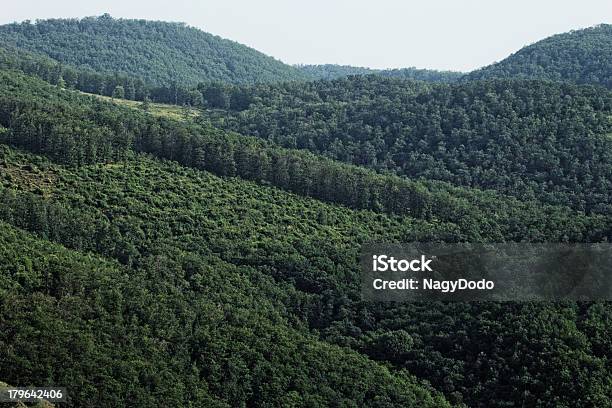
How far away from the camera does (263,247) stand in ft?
295

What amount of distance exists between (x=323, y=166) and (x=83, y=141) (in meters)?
28.3

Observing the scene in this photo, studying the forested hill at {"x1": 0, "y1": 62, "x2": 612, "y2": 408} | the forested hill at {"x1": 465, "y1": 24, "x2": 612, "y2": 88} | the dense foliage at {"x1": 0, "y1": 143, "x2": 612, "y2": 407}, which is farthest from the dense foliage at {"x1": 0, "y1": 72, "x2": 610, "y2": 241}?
the forested hill at {"x1": 465, "y1": 24, "x2": 612, "y2": 88}

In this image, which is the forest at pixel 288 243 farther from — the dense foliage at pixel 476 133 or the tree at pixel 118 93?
the tree at pixel 118 93

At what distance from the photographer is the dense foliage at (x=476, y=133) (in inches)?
4646

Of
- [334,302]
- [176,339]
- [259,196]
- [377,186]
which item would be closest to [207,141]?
[259,196]

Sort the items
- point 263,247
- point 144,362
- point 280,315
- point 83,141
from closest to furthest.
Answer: point 144,362
point 280,315
point 263,247
point 83,141

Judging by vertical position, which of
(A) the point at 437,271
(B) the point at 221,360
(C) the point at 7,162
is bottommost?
(B) the point at 221,360

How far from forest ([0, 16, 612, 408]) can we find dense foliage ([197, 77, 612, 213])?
373mm

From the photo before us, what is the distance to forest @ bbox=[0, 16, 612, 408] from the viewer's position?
63.4m

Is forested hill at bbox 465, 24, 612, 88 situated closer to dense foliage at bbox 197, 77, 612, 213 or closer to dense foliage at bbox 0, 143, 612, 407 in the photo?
dense foliage at bbox 197, 77, 612, 213

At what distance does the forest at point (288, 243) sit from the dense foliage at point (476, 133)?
0.37 meters

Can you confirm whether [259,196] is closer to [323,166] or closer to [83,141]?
[323,166]

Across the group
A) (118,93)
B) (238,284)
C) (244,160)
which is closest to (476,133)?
(244,160)

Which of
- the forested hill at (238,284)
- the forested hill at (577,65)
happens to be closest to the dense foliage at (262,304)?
the forested hill at (238,284)
